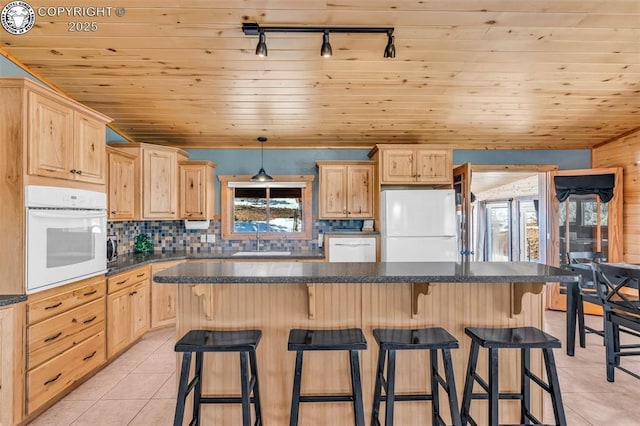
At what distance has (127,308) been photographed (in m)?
3.24

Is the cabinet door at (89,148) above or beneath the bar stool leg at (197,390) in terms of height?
above

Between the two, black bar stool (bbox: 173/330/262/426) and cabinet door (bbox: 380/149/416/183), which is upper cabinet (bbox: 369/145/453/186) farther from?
black bar stool (bbox: 173/330/262/426)

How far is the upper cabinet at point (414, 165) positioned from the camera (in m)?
4.12

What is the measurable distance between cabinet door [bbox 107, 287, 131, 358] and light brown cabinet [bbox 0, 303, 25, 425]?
0.87 m

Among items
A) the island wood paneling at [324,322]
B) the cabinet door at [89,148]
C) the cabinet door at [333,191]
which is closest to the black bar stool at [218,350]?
the island wood paneling at [324,322]

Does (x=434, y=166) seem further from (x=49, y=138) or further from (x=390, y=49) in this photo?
(x=49, y=138)

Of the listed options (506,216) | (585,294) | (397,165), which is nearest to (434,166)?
(397,165)

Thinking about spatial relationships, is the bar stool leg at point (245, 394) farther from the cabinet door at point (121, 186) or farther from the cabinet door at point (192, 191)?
the cabinet door at point (192, 191)

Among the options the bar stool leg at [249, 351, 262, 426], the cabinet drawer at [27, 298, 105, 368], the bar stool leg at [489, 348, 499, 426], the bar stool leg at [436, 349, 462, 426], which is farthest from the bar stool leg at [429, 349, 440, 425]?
the cabinet drawer at [27, 298, 105, 368]

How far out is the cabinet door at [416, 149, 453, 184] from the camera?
412cm

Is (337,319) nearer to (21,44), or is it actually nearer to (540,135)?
(21,44)

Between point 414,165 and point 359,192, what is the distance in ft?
2.56

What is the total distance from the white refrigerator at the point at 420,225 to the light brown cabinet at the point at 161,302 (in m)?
2.62

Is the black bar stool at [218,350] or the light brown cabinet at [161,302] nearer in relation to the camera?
the black bar stool at [218,350]
